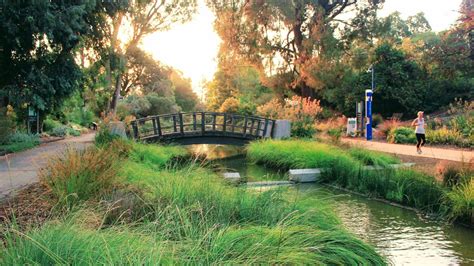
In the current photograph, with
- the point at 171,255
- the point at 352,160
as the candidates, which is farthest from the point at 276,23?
the point at 171,255

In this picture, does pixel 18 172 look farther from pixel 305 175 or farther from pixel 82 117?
pixel 82 117

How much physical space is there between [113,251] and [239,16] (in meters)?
27.9

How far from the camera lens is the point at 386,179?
10.5m

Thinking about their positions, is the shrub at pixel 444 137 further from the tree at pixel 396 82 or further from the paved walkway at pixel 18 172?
the paved walkway at pixel 18 172

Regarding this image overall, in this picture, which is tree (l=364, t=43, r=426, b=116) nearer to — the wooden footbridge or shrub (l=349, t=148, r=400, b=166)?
the wooden footbridge

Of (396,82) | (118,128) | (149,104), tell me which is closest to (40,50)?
(118,128)

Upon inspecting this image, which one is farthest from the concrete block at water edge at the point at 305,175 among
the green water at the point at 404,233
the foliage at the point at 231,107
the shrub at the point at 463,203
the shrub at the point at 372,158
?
the foliage at the point at 231,107

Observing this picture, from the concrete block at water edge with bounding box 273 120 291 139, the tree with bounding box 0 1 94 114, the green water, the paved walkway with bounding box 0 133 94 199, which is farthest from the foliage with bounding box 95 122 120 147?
the green water

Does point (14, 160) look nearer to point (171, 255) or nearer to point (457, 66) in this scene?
point (171, 255)

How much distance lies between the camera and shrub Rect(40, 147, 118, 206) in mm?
6094

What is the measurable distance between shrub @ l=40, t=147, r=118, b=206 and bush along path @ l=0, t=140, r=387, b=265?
1cm

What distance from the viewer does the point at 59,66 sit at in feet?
58.2

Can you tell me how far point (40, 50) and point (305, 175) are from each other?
A: 10.9 metres

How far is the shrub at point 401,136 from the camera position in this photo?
67.5ft
